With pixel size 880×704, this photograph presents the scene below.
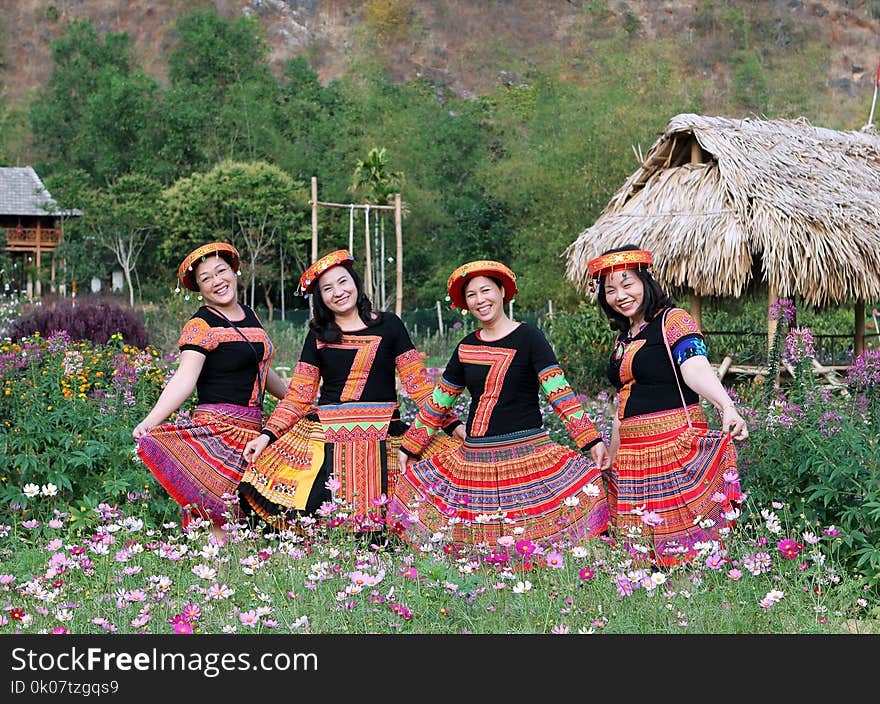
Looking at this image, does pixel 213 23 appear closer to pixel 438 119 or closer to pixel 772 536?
pixel 438 119

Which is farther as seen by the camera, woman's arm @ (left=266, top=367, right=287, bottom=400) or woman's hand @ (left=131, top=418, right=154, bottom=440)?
Answer: woman's arm @ (left=266, top=367, right=287, bottom=400)

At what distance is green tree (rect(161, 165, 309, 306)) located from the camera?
30.3 metres

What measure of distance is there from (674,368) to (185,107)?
37.1m

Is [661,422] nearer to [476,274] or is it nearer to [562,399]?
[562,399]

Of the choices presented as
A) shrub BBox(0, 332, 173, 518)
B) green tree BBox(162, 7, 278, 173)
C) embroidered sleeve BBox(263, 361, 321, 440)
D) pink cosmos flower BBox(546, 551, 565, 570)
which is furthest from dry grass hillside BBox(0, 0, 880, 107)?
pink cosmos flower BBox(546, 551, 565, 570)

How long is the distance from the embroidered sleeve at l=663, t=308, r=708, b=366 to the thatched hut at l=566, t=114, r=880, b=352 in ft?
19.1

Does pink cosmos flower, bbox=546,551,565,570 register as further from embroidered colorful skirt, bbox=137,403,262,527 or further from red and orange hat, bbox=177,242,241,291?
red and orange hat, bbox=177,242,241,291

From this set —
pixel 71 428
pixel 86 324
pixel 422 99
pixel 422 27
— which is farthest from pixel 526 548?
pixel 422 27

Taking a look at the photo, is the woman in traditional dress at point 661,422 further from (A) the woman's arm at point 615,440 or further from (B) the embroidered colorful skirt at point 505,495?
(B) the embroidered colorful skirt at point 505,495

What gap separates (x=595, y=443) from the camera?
14.2 feet

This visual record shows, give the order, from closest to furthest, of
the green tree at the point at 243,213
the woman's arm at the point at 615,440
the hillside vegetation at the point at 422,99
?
the woman's arm at the point at 615,440 < the hillside vegetation at the point at 422,99 < the green tree at the point at 243,213

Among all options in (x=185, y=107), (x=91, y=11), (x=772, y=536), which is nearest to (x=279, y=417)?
(x=772, y=536)

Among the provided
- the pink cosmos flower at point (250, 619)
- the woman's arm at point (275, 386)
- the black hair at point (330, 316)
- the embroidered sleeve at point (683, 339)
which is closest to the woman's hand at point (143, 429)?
the woman's arm at point (275, 386)

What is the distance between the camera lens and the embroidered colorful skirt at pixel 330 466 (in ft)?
15.0
